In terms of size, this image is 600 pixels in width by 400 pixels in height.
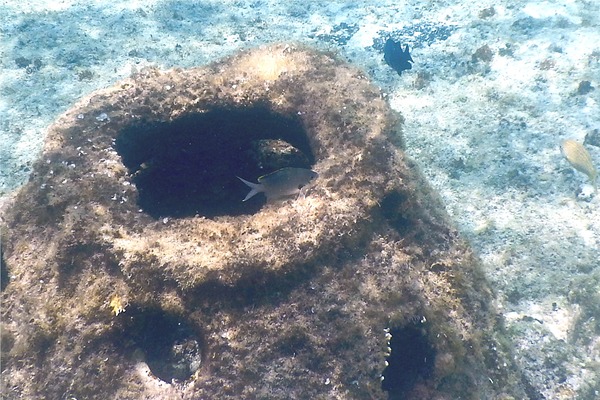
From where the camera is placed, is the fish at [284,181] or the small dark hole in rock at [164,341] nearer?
the small dark hole in rock at [164,341]

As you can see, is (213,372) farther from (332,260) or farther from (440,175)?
(440,175)

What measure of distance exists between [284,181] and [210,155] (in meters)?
1.26

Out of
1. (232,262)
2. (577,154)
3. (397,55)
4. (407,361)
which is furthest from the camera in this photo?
(397,55)

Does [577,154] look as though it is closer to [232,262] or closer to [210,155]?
[210,155]

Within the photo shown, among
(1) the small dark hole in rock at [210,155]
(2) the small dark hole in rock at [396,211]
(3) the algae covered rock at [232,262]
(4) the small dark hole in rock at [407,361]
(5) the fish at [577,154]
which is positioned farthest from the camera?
(5) the fish at [577,154]

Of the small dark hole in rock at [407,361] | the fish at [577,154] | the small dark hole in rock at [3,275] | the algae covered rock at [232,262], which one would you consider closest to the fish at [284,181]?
the algae covered rock at [232,262]

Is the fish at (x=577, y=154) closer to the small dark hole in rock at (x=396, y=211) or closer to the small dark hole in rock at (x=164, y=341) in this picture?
the small dark hole in rock at (x=396, y=211)

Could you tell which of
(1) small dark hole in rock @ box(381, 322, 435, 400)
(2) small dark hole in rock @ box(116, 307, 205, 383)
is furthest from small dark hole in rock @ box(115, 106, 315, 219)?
(1) small dark hole in rock @ box(381, 322, 435, 400)

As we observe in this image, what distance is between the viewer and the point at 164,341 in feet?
9.91

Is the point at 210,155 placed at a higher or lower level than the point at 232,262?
lower

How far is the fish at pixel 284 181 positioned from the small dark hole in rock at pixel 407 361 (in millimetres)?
1385

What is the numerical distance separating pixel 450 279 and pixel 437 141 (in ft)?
13.4

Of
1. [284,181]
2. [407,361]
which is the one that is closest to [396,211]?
[284,181]

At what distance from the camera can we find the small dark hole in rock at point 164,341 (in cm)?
288
